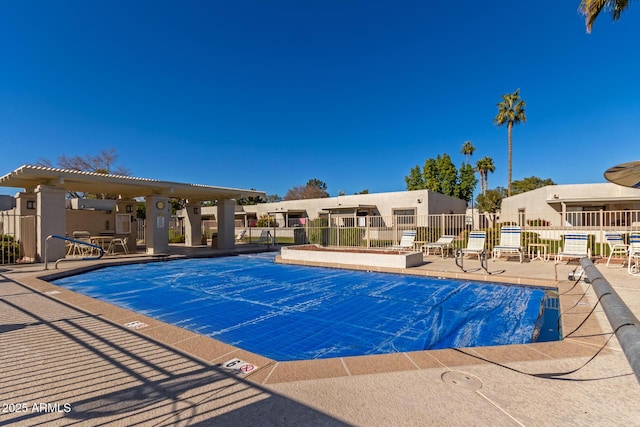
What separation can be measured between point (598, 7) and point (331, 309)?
13.0 metres

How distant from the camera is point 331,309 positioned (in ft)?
19.8

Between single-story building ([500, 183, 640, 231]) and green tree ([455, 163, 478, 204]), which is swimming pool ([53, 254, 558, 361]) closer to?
single-story building ([500, 183, 640, 231])

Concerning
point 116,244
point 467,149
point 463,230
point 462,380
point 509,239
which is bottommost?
point 462,380

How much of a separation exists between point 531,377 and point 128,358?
377cm

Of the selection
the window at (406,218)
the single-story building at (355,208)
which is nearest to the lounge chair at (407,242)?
the single-story building at (355,208)

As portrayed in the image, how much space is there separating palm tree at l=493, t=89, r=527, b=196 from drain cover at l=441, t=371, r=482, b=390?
3245cm

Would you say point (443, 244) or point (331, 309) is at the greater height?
point (443, 244)

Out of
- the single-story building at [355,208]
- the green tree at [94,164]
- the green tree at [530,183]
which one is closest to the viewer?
the single-story building at [355,208]

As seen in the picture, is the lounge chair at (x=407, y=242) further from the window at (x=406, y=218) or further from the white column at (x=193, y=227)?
the white column at (x=193, y=227)

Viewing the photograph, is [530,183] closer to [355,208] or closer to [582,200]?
[582,200]

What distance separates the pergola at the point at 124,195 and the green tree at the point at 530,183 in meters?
51.0

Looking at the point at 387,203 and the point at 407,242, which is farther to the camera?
the point at 387,203

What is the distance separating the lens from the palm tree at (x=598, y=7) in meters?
10.3

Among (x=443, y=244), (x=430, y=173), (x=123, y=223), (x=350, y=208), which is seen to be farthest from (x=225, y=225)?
(x=430, y=173)
